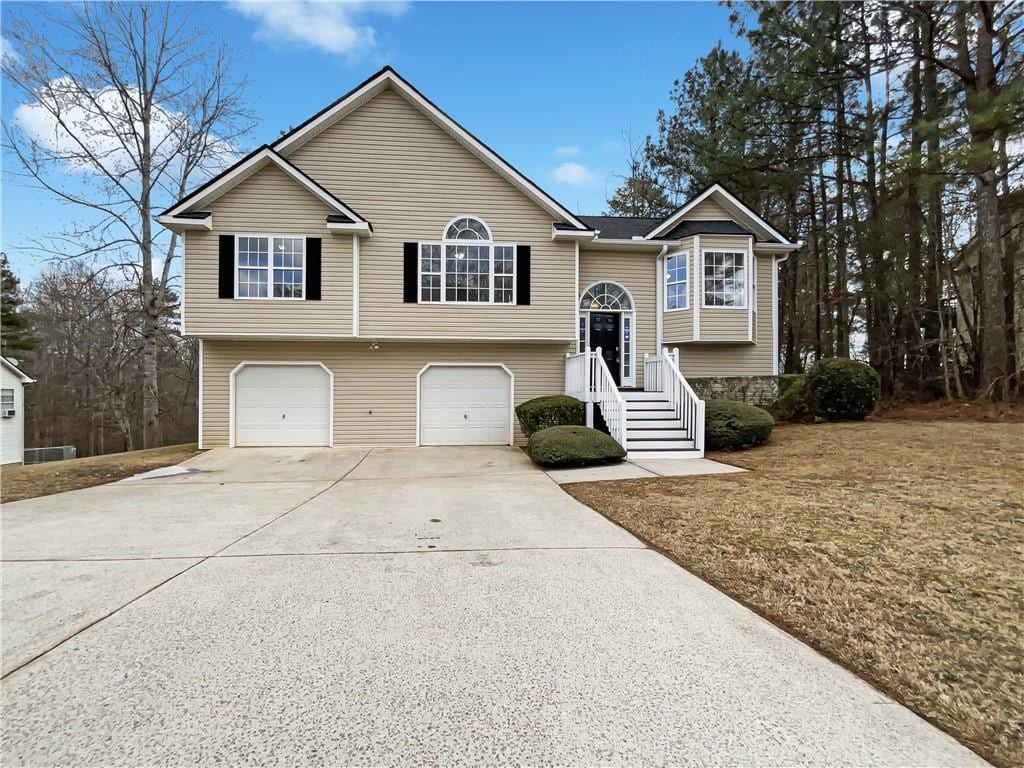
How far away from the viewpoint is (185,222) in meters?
10.5

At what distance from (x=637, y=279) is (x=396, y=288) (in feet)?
20.8

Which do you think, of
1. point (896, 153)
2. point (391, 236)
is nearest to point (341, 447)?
point (391, 236)

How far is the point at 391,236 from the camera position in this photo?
11.5m

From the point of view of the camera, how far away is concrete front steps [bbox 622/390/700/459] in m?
9.30

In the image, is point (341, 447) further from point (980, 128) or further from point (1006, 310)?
point (1006, 310)

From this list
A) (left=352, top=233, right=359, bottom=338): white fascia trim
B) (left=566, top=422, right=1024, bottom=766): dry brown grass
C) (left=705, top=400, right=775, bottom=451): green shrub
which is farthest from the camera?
(left=352, top=233, right=359, bottom=338): white fascia trim

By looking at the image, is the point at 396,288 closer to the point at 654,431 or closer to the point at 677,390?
the point at 654,431

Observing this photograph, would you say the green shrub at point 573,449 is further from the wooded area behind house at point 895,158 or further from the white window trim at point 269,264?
the wooded area behind house at point 895,158

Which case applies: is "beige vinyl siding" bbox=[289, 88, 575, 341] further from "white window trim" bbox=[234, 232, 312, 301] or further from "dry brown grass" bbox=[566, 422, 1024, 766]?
"dry brown grass" bbox=[566, 422, 1024, 766]

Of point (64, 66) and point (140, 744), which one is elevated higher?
point (64, 66)

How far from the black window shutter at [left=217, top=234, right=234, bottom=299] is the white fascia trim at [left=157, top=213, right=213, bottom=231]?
1.19 ft

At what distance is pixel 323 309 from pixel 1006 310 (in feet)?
60.3

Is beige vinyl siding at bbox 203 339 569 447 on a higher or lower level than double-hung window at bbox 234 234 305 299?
lower

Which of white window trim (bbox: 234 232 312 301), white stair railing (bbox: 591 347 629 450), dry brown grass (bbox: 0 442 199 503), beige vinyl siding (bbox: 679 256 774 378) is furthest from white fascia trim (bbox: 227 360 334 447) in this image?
beige vinyl siding (bbox: 679 256 774 378)
